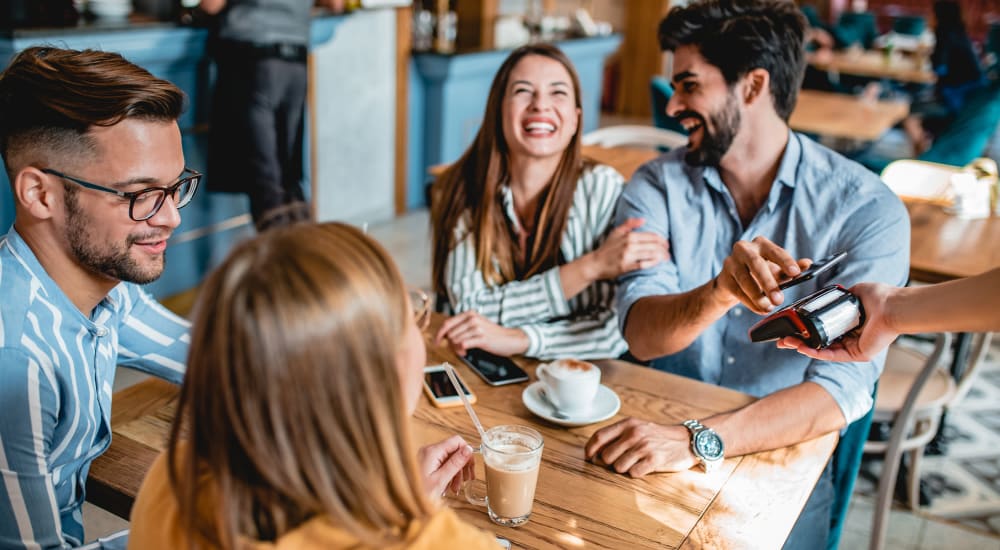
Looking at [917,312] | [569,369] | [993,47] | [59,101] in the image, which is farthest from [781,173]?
[993,47]

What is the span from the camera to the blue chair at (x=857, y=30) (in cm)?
885

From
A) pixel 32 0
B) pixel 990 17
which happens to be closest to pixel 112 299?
pixel 32 0

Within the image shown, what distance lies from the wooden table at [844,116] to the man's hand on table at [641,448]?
3.06m

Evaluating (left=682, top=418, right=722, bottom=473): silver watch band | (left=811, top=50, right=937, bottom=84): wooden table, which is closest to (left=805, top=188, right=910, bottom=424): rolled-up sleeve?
(left=682, top=418, right=722, bottom=473): silver watch band

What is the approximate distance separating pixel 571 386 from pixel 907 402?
1069mm

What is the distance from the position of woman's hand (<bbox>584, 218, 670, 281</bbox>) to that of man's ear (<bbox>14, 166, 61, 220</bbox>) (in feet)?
3.36

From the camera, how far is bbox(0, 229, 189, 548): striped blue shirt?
103cm

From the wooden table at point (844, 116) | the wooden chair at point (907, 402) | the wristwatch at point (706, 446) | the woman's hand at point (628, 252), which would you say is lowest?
the wooden chair at point (907, 402)

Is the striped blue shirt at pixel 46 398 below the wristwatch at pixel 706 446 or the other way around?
the other way around

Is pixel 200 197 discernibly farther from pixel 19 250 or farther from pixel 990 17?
pixel 990 17

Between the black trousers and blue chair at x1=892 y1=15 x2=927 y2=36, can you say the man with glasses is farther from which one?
blue chair at x1=892 y1=15 x2=927 y2=36

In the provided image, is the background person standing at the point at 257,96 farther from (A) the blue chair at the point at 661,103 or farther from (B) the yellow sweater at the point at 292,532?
(B) the yellow sweater at the point at 292,532

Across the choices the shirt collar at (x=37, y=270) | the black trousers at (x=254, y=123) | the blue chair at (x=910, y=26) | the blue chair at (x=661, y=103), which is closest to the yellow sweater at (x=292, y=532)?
the shirt collar at (x=37, y=270)

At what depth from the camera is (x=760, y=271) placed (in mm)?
1327
